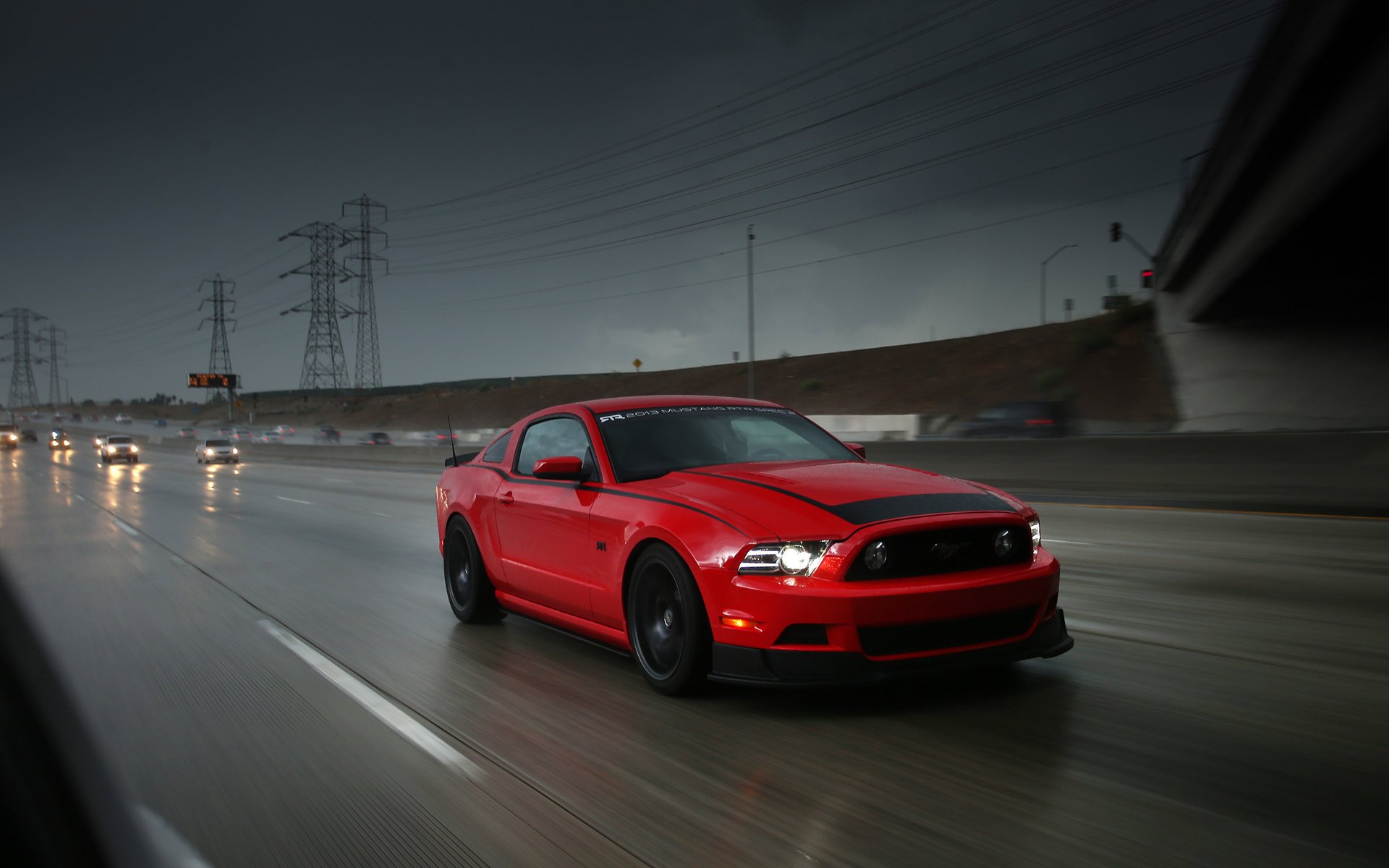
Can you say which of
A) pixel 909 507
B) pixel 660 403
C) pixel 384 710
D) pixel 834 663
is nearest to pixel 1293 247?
pixel 660 403

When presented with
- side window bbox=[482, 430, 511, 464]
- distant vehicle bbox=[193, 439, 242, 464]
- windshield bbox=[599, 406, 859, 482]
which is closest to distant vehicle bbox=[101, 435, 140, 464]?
distant vehicle bbox=[193, 439, 242, 464]

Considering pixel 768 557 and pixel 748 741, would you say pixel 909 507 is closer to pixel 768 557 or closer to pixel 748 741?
pixel 768 557

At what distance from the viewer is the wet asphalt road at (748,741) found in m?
3.50

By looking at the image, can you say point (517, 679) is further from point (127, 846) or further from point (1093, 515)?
point (1093, 515)

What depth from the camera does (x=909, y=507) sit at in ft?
15.9

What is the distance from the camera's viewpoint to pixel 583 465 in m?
6.10

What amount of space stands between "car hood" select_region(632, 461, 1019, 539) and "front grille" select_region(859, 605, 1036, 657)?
45 centimetres

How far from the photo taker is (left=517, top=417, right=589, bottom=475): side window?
656cm

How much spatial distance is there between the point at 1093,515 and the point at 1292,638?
26.3ft

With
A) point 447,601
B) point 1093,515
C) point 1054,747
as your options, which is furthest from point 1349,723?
point 1093,515

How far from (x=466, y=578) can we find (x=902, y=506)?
3828mm

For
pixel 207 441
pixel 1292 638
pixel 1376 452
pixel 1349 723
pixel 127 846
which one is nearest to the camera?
pixel 127 846

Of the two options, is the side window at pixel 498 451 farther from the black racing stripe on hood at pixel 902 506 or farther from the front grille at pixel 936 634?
the front grille at pixel 936 634

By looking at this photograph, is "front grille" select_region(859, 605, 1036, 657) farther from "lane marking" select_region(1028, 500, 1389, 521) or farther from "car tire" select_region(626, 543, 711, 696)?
"lane marking" select_region(1028, 500, 1389, 521)
